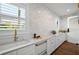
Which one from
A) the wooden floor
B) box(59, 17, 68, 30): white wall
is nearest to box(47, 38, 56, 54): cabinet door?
the wooden floor

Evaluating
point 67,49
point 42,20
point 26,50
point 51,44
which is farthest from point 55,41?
point 26,50

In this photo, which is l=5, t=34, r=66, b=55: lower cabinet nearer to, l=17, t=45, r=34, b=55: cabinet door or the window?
l=17, t=45, r=34, b=55: cabinet door

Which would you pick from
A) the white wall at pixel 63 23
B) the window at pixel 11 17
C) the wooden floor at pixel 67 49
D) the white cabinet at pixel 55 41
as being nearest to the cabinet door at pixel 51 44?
the white cabinet at pixel 55 41

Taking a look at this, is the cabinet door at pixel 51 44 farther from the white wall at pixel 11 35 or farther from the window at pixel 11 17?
the window at pixel 11 17

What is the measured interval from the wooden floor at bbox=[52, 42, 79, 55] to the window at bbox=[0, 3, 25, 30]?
660mm

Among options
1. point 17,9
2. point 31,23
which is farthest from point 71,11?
point 17,9

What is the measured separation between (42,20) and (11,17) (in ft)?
1.55

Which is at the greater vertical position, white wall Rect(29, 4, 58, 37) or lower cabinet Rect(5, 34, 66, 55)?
white wall Rect(29, 4, 58, 37)

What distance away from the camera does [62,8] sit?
4.63 ft

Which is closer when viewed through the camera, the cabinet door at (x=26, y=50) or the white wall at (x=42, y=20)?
the cabinet door at (x=26, y=50)

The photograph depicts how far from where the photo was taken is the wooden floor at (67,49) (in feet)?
4.26

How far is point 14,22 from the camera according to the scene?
1.35 m

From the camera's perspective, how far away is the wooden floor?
1.30 m

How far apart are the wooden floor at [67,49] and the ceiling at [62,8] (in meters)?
0.48
